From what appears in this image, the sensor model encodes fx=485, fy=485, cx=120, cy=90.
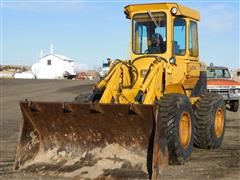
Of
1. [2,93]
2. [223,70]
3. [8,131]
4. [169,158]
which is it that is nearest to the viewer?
[169,158]

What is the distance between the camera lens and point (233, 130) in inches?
519

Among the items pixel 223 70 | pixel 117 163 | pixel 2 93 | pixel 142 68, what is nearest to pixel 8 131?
pixel 142 68

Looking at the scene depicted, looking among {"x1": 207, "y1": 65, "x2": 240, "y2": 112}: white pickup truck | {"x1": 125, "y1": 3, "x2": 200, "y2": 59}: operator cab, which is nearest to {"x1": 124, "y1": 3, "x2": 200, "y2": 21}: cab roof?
{"x1": 125, "y1": 3, "x2": 200, "y2": 59}: operator cab

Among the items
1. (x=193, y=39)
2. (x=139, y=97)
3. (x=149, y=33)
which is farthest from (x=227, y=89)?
(x=139, y=97)

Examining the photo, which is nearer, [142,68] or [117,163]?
[117,163]

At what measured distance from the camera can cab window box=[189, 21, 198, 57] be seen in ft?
31.8

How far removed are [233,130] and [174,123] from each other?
6.07 m

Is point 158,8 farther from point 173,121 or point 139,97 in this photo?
point 173,121

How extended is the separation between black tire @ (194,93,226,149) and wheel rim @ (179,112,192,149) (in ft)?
2.20

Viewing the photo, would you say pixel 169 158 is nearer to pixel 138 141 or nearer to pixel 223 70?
pixel 138 141

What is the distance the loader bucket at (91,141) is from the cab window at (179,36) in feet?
7.51

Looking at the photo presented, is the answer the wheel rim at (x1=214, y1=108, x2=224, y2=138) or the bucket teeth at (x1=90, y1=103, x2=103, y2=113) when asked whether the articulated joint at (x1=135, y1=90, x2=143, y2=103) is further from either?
the wheel rim at (x1=214, y1=108, x2=224, y2=138)

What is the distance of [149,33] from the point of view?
30.8 ft

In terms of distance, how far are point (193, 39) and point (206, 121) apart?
1881mm
